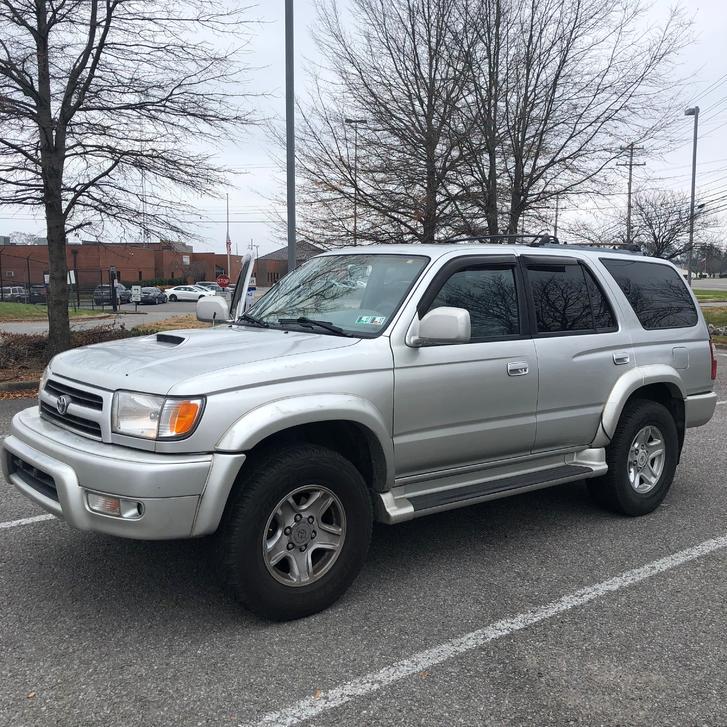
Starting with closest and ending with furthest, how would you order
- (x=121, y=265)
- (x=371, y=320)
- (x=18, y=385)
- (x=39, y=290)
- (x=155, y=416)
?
(x=155, y=416)
(x=371, y=320)
(x=18, y=385)
(x=39, y=290)
(x=121, y=265)

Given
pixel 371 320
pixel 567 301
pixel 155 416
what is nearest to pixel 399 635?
pixel 155 416

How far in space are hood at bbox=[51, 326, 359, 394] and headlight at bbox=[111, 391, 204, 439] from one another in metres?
0.05

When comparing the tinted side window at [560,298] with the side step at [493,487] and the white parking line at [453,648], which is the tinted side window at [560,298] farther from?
the white parking line at [453,648]

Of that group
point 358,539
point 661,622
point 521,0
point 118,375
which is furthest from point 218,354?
point 521,0

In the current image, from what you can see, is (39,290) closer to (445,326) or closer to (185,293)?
(185,293)

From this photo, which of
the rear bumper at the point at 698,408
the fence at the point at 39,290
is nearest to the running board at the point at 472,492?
the rear bumper at the point at 698,408

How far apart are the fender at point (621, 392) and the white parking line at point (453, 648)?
852 mm

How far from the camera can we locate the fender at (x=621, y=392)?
16.0 feet

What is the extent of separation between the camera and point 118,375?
3453 mm

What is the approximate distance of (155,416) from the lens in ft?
10.7

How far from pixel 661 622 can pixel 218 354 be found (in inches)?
99.0

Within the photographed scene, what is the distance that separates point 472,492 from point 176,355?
180 cm

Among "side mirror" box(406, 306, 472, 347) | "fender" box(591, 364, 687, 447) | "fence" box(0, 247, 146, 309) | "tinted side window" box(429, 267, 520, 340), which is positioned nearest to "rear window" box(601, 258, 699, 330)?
"fender" box(591, 364, 687, 447)

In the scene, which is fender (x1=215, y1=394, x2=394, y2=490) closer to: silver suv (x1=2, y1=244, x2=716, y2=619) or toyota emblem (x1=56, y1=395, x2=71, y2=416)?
silver suv (x1=2, y1=244, x2=716, y2=619)
